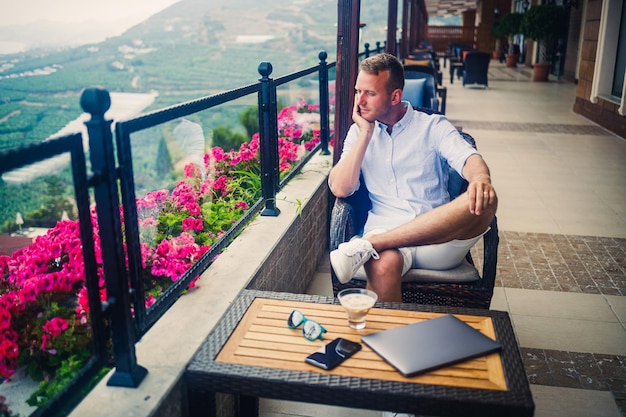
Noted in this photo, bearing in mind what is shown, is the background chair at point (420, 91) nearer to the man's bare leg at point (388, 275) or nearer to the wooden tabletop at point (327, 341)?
the man's bare leg at point (388, 275)

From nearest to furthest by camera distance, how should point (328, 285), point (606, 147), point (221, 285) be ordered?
point (221, 285), point (328, 285), point (606, 147)

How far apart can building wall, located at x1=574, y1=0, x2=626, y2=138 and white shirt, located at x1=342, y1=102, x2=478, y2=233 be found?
6.43m

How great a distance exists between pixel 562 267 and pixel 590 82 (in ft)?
21.4

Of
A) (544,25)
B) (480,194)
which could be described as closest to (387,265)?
(480,194)

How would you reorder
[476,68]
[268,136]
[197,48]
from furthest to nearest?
1. [197,48]
2. [476,68]
3. [268,136]

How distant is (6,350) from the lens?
5.22ft

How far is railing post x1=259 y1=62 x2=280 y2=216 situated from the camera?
2615mm

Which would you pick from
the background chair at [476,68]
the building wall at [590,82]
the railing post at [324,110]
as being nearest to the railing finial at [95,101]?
the railing post at [324,110]

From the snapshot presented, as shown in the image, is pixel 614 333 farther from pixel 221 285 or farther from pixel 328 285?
pixel 221 285

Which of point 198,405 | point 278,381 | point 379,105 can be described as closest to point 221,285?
point 198,405

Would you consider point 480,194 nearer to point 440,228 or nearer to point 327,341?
point 440,228

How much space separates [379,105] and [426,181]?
0.39 metres

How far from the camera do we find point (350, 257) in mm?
1897

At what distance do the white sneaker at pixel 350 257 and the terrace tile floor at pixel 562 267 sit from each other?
52 cm
